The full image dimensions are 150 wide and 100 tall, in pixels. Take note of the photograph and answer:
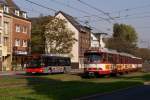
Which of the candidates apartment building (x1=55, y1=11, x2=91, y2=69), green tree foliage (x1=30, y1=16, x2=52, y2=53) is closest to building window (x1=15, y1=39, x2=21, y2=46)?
green tree foliage (x1=30, y1=16, x2=52, y2=53)

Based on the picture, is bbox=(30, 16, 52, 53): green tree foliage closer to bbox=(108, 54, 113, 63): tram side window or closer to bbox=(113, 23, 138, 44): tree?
bbox=(108, 54, 113, 63): tram side window

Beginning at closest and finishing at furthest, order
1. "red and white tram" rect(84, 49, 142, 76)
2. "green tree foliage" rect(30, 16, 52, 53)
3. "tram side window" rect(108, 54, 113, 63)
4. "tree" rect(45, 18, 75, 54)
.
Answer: "red and white tram" rect(84, 49, 142, 76)
"tram side window" rect(108, 54, 113, 63)
"tree" rect(45, 18, 75, 54)
"green tree foliage" rect(30, 16, 52, 53)

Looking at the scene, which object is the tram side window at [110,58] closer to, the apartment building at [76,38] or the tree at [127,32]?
the apartment building at [76,38]

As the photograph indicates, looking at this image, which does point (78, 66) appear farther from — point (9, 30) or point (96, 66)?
point (96, 66)

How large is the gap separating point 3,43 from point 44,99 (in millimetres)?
61250

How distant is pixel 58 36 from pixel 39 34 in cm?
552

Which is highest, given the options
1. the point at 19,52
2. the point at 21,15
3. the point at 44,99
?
the point at 21,15

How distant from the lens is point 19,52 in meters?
86.4

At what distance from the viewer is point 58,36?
90.2 m

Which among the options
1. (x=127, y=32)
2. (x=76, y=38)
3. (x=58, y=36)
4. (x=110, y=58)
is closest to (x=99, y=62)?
(x=110, y=58)

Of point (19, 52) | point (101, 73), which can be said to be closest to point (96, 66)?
point (101, 73)

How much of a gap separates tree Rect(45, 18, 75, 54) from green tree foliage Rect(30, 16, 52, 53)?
1.10 meters

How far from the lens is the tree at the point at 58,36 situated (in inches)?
3521

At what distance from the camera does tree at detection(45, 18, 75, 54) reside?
3521 inches
